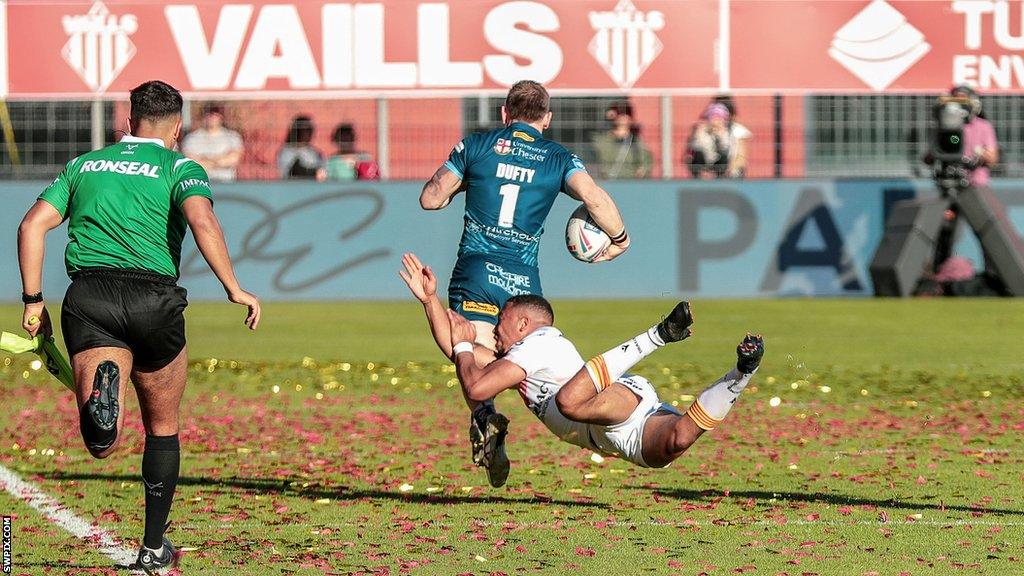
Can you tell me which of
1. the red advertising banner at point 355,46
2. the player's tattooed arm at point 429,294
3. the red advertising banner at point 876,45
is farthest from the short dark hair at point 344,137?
the player's tattooed arm at point 429,294

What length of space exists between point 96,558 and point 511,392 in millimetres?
7184

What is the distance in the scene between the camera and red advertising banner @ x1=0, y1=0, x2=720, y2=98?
22.3 meters

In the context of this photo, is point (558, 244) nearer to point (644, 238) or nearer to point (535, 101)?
point (644, 238)

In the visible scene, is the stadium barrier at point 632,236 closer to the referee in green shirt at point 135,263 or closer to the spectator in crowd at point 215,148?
the spectator in crowd at point 215,148

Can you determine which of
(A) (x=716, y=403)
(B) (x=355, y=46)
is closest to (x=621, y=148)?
(B) (x=355, y=46)

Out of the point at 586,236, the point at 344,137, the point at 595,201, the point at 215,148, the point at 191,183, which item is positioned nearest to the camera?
the point at 191,183

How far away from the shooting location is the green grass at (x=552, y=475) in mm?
6969

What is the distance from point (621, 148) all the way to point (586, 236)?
45.4 feet

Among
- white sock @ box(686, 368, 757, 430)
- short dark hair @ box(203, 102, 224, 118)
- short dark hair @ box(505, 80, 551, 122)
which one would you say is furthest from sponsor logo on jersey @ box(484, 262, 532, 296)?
short dark hair @ box(203, 102, 224, 118)

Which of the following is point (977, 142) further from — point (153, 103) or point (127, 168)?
point (127, 168)

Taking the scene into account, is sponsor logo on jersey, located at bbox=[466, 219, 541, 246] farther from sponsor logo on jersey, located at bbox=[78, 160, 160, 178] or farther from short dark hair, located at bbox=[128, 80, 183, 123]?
sponsor logo on jersey, located at bbox=[78, 160, 160, 178]

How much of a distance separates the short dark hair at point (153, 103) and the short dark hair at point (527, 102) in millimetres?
2255

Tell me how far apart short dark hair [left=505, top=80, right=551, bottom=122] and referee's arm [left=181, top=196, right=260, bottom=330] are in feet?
7.72

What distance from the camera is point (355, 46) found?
22.5 m
